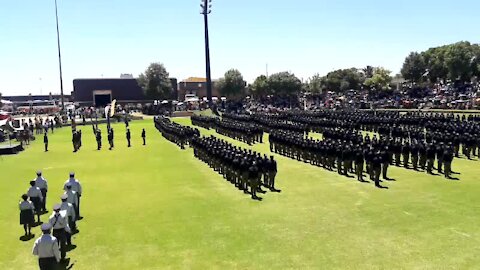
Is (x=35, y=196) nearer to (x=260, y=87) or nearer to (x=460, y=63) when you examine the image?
(x=460, y=63)

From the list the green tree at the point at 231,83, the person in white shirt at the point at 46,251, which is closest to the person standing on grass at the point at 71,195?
the person in white shirt at the point at 46,251

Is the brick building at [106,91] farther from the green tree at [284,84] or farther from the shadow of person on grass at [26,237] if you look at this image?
the shadow of person on grass at [26,237]

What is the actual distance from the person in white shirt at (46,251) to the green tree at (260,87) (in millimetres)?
90411

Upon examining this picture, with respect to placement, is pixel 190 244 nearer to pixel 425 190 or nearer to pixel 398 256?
pixel 398 256

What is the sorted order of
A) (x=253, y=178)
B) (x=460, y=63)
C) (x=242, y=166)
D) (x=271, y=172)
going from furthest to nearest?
(x=460, y=63) < (x=271, y=172) < (x=242, y=166) < (x=253, y=178)

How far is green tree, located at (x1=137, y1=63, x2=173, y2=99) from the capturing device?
3479 inches

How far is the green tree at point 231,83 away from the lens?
95.3m

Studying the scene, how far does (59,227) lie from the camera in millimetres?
10594

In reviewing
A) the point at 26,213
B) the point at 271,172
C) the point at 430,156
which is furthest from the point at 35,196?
the point at 430,156

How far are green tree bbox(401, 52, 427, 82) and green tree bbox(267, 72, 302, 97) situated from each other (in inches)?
812

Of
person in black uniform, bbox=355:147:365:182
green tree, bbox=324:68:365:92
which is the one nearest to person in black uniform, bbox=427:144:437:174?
person in black uniform, bbox=355:147:365:182

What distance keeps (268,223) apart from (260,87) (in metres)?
88.7

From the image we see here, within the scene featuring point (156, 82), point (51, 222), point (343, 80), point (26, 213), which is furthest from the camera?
point (343, 80)

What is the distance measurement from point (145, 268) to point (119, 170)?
1408cm
